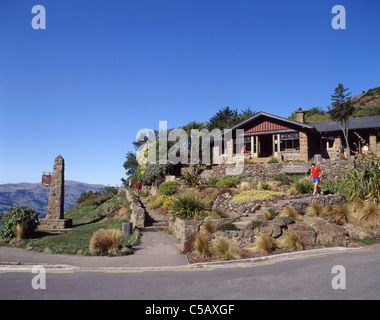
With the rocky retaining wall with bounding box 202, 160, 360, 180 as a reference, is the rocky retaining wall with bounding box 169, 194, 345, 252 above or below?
below

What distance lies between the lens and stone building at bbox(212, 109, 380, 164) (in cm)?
2891

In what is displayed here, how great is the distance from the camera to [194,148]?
34.2 meters

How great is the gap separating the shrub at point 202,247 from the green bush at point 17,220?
9206 mm

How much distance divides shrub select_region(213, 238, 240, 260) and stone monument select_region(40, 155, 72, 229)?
12.5m

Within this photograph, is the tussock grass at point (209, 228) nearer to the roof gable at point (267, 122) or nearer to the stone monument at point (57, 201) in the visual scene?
the stone monument at point (57, 201)

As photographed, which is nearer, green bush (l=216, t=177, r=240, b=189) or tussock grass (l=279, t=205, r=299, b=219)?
tussock grass (l=279, t=205, r=299, b=219)

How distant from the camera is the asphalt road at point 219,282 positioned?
6305 millimetres

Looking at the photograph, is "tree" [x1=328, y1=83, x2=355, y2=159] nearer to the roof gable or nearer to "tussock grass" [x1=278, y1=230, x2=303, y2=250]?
the roof gable

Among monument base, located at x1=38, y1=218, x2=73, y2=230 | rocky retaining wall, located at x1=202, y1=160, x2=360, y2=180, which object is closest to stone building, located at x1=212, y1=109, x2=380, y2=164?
rocky retaining wall, located at x1=202, y1=160, x2=360, y2=180

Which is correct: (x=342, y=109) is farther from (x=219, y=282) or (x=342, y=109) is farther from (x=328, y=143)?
(x=219, y=282)

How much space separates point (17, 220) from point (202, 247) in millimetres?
9769
